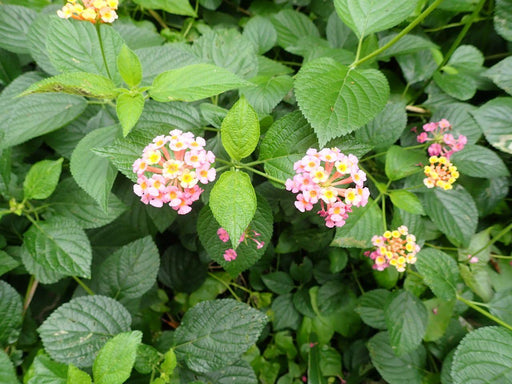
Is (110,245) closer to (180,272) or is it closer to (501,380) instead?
(180,272)

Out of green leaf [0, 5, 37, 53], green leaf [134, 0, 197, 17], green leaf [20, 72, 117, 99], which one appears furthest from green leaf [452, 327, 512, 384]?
green leaf [0, 5, 37, 53]

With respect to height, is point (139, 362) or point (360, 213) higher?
point (360, 213)

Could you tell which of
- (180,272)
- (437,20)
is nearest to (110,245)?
(180,272)

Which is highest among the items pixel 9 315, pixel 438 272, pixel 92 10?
pixel 92 10

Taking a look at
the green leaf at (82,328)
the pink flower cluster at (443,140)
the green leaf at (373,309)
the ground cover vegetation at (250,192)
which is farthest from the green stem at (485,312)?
the green leaf at (82,328)

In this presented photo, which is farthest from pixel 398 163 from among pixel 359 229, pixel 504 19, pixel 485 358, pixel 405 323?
pixel 504 19

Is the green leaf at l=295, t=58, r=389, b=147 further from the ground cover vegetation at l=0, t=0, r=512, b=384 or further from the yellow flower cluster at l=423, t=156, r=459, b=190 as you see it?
the yellow flower cluster at l=423, t=156, r=459, b=190

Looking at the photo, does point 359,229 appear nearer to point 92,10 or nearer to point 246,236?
point 246,236
